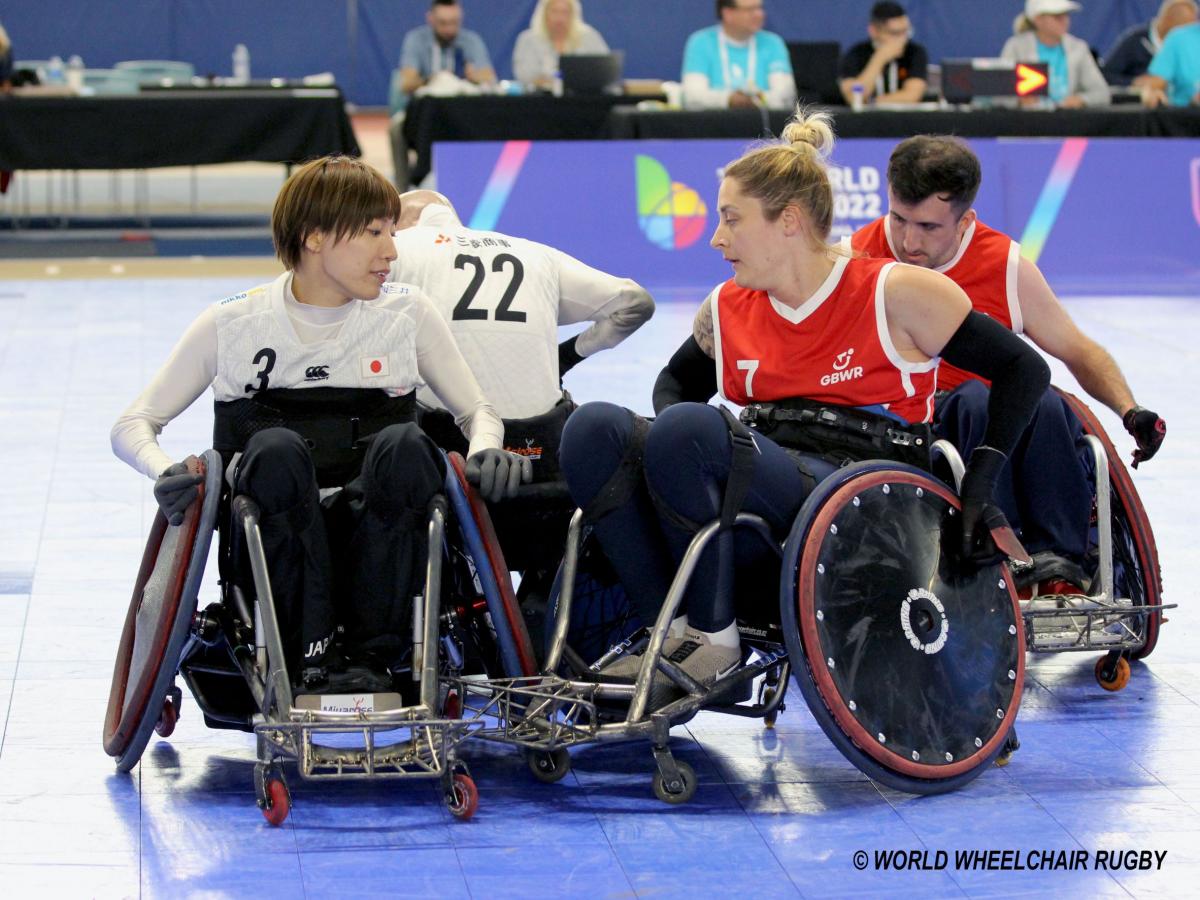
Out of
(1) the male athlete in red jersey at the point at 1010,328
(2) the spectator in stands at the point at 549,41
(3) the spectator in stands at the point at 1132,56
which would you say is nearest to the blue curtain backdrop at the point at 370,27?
(3) the spectator in stands at the point at 1132,56

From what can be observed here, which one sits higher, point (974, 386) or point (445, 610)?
point (974, 386)

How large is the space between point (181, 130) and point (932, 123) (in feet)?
15.4

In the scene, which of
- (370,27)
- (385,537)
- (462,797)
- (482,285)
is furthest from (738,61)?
(370,27)

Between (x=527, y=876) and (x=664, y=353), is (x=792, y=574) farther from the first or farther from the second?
(x=664, y=353)

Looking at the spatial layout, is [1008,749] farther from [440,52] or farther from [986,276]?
[440,52]

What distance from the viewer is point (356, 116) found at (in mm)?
20672

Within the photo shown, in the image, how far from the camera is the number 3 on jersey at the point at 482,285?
3.93m

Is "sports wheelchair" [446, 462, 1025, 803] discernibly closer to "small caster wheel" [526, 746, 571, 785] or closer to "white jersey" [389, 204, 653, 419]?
"small caster wheel" [526, 746, 571, 785]

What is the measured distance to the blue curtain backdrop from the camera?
19.5 m

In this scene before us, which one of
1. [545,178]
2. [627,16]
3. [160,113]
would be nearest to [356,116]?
[627,16]

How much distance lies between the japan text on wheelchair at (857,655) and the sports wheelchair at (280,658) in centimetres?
13

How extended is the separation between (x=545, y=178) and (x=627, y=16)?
10966 mm

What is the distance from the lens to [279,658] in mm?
3100

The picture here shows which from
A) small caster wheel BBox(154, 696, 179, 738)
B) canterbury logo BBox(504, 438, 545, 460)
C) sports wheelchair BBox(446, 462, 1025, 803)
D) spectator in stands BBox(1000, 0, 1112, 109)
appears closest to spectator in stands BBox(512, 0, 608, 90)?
spectator in stands BBox(1000, 0, 1112, 109)
